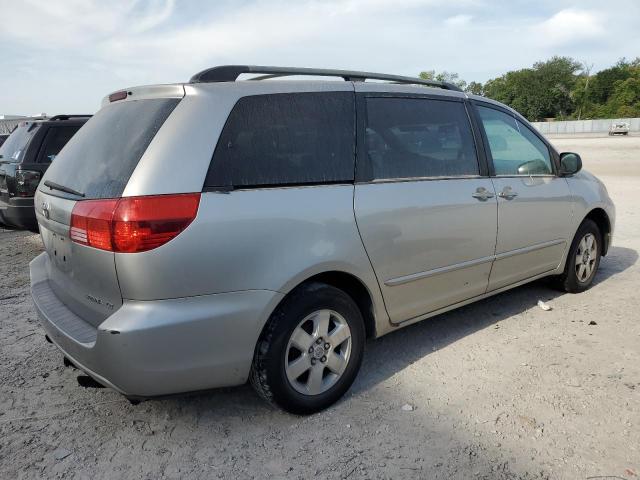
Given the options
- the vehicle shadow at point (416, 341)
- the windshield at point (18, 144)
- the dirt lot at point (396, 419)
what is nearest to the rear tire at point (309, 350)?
the dirt lot at point (396, 419)

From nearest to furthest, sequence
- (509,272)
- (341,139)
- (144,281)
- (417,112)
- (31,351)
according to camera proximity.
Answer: (144,281), (341,139), (417,112), (31,351), (509,272)

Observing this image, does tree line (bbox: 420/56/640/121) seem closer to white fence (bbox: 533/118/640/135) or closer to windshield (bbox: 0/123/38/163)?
white fence (bbox: 533/118/640/135)

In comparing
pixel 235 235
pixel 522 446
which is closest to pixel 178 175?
pixel 235 235

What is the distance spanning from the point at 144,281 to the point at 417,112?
2.14 m

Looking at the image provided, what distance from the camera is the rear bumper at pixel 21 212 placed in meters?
6.78

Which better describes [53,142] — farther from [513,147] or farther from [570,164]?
[570,164]

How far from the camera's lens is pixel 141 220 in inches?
93.7

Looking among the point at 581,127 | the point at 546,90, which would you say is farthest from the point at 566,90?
the point at 581,127

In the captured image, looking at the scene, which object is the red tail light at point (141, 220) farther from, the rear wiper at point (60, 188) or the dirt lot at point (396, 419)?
the dirt lot at point (396, 419)

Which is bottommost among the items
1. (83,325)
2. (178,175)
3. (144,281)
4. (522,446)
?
(522,446)

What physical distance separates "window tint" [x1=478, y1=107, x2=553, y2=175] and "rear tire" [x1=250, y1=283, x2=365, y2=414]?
1.82m

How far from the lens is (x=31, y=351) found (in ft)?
12.8

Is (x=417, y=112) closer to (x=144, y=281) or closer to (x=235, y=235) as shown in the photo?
(x=235, y=235)

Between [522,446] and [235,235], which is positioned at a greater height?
[235,235]
